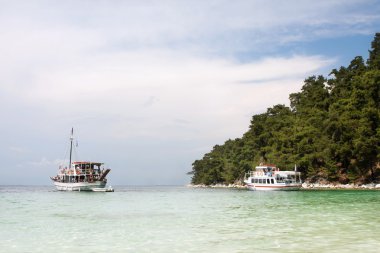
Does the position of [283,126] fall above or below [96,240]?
above

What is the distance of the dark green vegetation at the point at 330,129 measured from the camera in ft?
248

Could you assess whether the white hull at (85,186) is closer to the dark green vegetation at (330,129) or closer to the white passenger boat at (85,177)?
the white passenger boat at (85,177)

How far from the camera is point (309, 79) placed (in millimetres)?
109688

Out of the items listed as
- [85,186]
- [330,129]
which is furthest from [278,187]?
[85,186]

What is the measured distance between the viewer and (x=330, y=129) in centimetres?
7862

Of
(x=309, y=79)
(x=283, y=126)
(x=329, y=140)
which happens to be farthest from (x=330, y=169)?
(x=309, y=79)

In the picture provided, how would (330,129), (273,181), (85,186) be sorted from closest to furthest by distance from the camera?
1. (330,129)
2. (273,181)
3. (85,186)

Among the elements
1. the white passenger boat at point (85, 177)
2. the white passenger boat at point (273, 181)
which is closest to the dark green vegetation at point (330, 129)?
the white passenger boat at point (273, 181)

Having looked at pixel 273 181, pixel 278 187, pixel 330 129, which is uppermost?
pixel 330 129

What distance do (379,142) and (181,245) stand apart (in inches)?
2657

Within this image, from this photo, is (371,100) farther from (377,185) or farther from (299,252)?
(299,252)

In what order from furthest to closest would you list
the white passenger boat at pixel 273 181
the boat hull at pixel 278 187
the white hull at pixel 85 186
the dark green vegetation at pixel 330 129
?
the white hull at pixel 85 186 < the white passenger boat at pixel 273 181 < the boat hull at pixel 278 187 < the dark green vegetation at pixel 330 129

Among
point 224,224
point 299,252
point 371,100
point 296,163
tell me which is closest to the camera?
point 299,252

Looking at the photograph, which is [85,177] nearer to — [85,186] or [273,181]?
[85,186]
